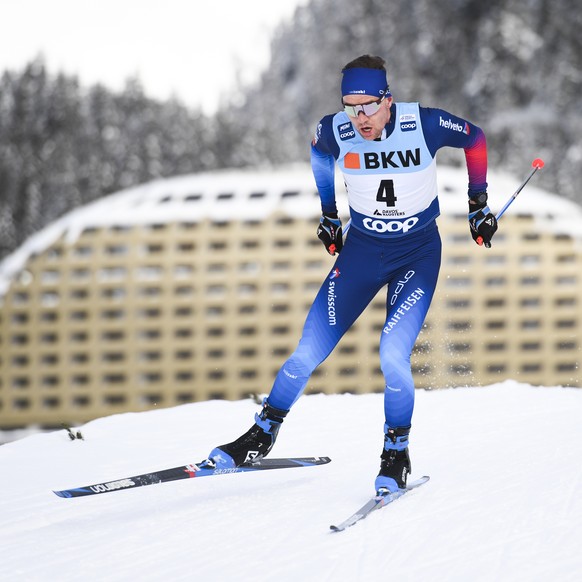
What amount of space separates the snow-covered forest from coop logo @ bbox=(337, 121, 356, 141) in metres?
19.0

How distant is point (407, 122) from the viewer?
124 inches

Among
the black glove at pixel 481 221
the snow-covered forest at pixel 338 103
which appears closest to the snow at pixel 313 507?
the black glove at pixel 481 221

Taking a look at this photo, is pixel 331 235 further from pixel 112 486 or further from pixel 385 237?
pixel 112 486

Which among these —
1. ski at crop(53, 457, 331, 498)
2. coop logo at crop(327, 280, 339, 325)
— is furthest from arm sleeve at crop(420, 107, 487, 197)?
ski at crop(53, 457, 331, 498)

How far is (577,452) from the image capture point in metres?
3.53

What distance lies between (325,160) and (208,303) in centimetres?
1190

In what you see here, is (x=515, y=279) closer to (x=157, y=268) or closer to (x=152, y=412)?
(x=157, y=268)

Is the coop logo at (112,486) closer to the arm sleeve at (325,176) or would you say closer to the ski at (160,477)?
the ski at (160,477)

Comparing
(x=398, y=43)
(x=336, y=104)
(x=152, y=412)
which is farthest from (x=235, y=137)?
(x=152, y=412)

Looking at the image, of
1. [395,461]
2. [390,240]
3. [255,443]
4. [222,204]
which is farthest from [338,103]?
[395,461]

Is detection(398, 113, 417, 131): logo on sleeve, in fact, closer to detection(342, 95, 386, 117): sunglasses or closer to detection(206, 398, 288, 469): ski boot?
detection(342, 95, 386, 117): sunglasses

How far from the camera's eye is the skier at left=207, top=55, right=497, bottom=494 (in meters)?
3.12

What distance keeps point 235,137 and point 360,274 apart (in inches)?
914

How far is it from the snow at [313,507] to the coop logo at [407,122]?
1339mm
